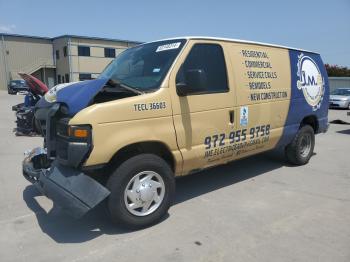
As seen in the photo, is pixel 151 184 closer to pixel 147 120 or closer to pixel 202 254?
pixel 147 120

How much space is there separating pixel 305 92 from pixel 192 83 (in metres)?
3.15

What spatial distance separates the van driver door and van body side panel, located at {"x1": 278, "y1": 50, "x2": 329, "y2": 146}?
5.54ft

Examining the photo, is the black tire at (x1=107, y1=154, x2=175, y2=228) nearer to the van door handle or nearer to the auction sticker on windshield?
the van door handle

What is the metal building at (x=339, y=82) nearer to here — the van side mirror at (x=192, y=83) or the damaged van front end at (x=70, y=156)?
the van side mirror at (x=192, y=83)

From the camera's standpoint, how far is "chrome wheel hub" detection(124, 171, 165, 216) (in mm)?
3842

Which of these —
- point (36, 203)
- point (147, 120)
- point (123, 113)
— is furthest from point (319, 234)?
point (36, 203)

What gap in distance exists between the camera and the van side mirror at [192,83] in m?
3.94

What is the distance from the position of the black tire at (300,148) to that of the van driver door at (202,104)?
200cm

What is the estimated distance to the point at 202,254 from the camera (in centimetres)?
336

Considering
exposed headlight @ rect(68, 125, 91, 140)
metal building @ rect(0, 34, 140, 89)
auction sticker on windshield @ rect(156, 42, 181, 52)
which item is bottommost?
exposed headlight @ rect(68, 125, 91, 140)

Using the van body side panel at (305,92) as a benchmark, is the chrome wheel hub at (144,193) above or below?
→ below

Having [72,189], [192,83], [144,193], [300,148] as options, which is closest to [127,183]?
[144,193]

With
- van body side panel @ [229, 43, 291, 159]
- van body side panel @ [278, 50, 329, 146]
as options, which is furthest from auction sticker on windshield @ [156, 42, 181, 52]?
van body side panel @ [278, 50, 329, 146]

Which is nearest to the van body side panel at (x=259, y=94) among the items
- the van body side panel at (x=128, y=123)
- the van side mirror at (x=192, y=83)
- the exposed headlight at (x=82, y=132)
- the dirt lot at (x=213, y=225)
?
the dirt lot at (x=213, y=225)
